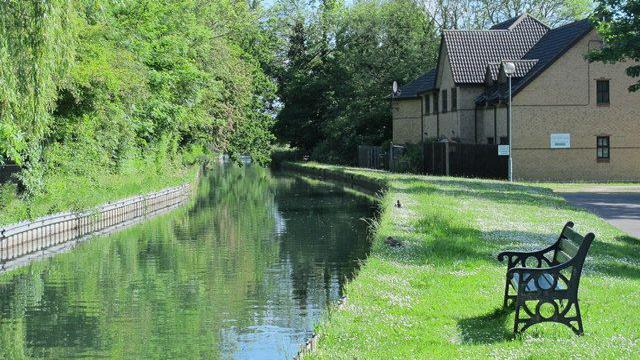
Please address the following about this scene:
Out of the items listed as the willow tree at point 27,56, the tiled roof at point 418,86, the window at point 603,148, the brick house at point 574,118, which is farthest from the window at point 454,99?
the willow tree at point 27,56

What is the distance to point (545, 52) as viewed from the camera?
181 feet

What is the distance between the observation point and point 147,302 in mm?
18250

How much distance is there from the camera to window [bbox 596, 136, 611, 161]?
171 ft

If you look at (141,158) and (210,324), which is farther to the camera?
(141,158)

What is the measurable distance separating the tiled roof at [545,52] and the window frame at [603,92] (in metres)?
2.70

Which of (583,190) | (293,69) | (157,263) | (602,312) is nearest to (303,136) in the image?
(293,69)

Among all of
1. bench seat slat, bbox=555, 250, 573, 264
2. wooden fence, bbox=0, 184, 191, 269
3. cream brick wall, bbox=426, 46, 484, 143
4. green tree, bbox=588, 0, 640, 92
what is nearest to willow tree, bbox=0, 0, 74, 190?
wooden fence, bbox=0, 184, 191, 269

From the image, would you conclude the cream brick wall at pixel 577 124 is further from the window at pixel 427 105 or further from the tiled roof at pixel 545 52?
the window at pixel 427 105

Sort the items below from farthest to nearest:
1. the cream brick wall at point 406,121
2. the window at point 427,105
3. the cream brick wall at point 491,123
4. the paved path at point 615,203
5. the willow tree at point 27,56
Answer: the cream brick wall at point 406,121, the window at point 427,105, the cream brick wall at point 491,123, the paved path at point 615,203, the willow tree at point 27,56

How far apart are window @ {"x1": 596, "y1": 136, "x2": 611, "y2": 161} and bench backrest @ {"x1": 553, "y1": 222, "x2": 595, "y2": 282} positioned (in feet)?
131

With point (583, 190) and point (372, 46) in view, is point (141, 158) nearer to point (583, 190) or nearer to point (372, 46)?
point (583, 190)

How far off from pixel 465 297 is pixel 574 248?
6.96 ft

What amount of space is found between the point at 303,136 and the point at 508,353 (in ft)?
264

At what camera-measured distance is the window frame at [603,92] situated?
5231cm
